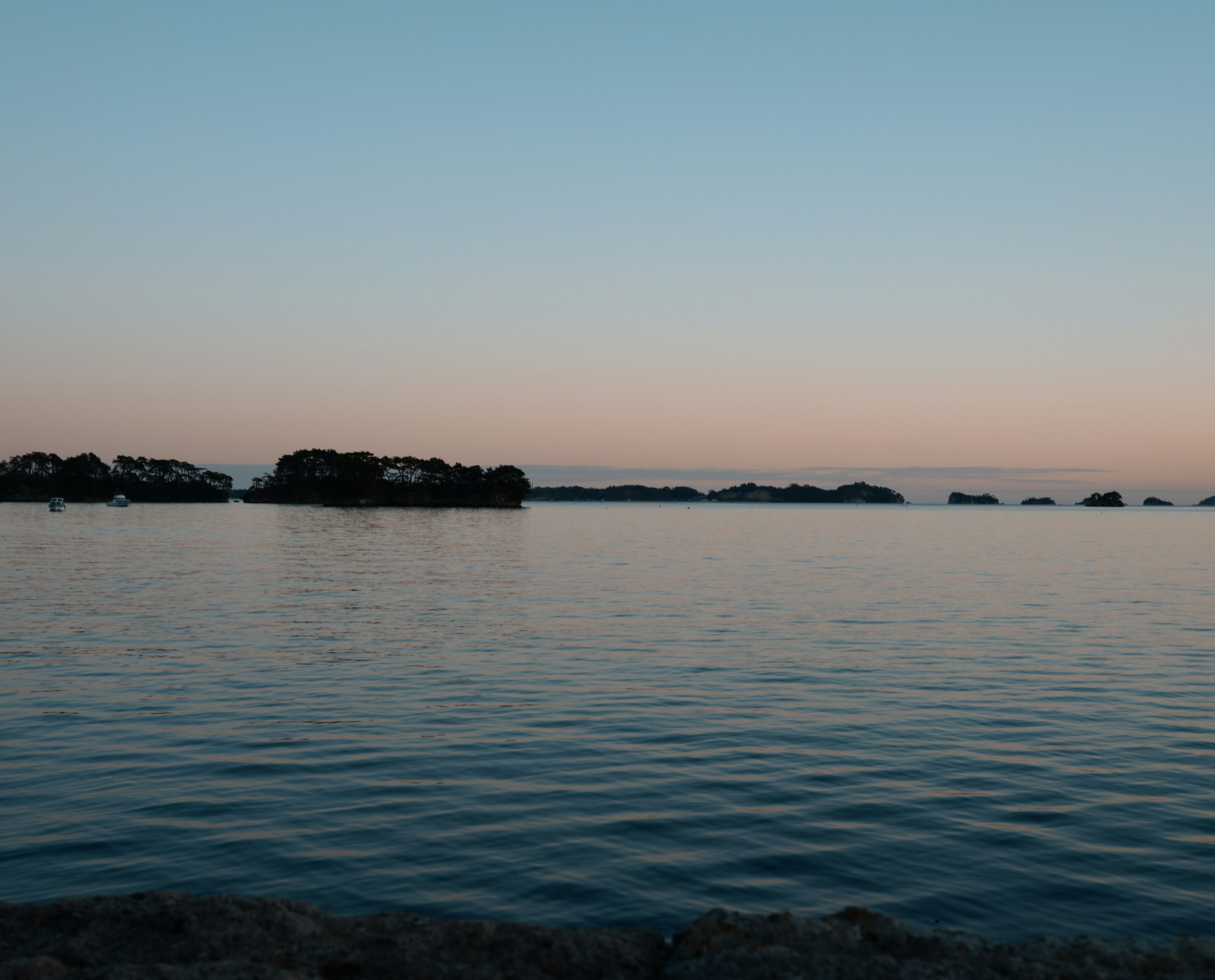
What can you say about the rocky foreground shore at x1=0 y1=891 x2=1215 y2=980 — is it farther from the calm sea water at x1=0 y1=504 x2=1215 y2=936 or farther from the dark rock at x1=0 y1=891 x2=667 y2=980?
the calm sea water at x1=0 y1=504 x2=1215 y2=936

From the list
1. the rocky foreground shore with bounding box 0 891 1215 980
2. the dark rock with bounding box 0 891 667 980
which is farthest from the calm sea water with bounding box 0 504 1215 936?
the rocky foreground shore with bounding box 0 891 1215 980

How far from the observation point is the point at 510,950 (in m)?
6.96

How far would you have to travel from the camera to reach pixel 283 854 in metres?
11.0

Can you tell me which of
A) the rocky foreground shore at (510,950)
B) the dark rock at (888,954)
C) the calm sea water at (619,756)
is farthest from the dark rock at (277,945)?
the calm sea water at (619,756)

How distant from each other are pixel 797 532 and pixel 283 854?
12898 cm

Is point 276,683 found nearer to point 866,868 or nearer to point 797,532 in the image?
point 866,868

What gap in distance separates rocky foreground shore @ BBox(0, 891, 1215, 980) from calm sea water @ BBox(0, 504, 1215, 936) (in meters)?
2.13

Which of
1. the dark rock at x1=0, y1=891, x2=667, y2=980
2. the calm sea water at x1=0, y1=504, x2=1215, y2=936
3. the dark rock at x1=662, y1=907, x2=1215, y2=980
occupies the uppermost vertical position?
the dark rock at x1=662, y1=907, x2=1215, y2=980

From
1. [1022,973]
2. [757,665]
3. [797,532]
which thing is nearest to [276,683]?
[757,665]

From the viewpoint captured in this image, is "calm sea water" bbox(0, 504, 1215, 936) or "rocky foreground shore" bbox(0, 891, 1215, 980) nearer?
"rocky foreground shore" bbox(0, 891, 1215, 980)

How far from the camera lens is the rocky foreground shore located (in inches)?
257

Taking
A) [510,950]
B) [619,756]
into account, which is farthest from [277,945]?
[619,756]

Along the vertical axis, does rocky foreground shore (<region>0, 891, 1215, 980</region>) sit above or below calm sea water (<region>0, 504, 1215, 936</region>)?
above

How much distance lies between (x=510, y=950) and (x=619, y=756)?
9061mm
